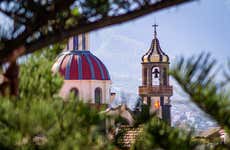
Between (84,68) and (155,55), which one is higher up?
(155,55)

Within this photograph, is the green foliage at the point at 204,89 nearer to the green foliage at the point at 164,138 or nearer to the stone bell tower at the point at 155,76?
the green foliage at the point at 164,138

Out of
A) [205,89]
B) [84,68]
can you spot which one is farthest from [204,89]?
[84,68]

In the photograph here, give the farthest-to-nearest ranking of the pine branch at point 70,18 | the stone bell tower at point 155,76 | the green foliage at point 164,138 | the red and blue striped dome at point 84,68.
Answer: the stone bell tower at point 155,76 → the red and blue striped dome at point 84,68 → the green foliage at point 164,138 → the pine branch at point 70,18

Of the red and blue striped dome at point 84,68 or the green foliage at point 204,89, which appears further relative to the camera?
the red and blue striped dome at point 84,68

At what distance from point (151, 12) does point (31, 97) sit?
2.23ft

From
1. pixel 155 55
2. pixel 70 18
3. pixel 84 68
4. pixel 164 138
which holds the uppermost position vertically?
pixel 155 55

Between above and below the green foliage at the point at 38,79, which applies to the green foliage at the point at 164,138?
below

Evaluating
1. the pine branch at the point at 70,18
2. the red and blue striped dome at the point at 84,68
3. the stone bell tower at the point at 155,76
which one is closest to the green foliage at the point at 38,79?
the pine branch at the point at 70,18

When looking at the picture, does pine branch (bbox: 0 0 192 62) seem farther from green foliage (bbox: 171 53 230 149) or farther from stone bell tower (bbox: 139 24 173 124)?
stone bell tower (bbox: 139 24 173 124)

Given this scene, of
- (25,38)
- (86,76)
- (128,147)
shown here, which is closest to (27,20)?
(25,38)

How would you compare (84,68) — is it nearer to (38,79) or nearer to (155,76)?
(155,76)

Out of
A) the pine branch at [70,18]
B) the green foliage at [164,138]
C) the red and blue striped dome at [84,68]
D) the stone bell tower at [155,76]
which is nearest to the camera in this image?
the pine branch at [70,18]

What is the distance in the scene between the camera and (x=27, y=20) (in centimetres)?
330

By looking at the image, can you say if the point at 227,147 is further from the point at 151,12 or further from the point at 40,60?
the point at 40,60
